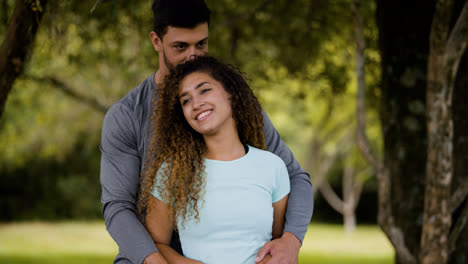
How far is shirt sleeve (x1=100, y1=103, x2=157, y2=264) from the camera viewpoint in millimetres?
2492

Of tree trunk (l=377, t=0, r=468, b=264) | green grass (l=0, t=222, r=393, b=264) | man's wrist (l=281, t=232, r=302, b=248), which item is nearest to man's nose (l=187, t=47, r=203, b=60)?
man's wrist (l=281, t=232, r=302, b=248)

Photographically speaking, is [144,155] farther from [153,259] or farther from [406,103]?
Answer: [406,103]

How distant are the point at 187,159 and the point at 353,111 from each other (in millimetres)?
15230

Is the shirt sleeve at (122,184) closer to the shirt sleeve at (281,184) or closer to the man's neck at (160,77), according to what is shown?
the man's neck at (160,77)

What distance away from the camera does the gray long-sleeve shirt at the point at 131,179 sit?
8.24 ft

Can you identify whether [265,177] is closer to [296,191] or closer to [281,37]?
[296,191]

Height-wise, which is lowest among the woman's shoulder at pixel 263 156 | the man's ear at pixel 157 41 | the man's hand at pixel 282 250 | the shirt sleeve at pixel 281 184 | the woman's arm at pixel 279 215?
the man's hand at pixel 282 250

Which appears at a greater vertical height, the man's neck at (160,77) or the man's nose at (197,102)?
the man's neck at (160,77)

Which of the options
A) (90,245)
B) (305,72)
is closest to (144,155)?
(305,72)

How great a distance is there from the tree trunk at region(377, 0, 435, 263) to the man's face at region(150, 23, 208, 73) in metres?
2.31

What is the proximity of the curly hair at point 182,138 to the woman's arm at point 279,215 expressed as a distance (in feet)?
1.07

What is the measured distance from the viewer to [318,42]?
7.71 m

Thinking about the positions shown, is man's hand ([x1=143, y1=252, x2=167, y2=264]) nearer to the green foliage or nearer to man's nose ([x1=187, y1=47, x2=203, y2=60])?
man's nose ([x1=187, y1=47, x2=203, y2=60])

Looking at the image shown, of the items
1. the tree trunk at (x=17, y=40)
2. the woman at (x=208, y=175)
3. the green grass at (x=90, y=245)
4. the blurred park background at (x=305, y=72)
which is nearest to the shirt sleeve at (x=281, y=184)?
the woman at (x=208, y=175)
